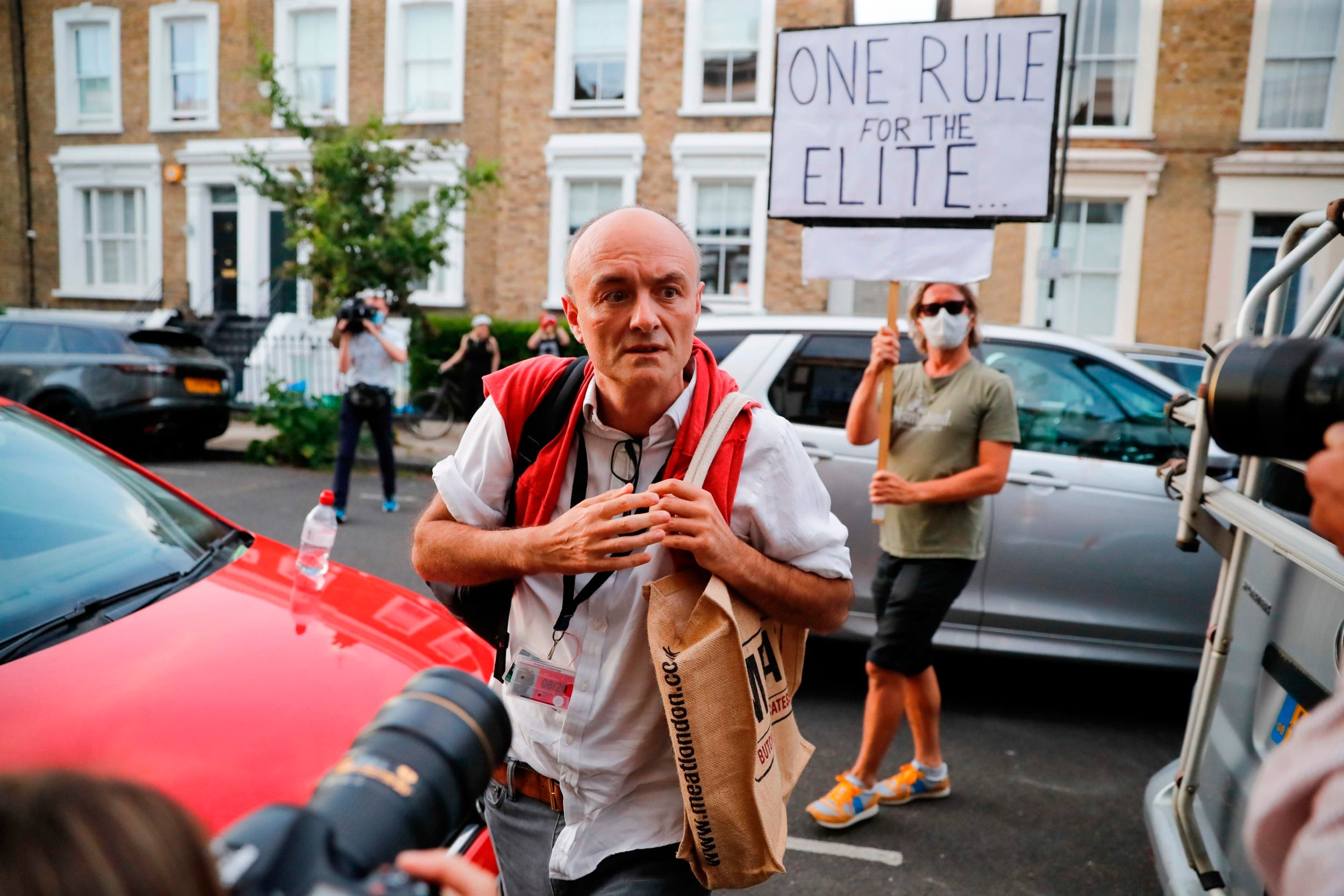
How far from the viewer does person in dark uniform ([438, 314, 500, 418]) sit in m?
12.8

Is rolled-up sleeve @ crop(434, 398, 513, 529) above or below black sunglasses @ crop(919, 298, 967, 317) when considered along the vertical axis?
below

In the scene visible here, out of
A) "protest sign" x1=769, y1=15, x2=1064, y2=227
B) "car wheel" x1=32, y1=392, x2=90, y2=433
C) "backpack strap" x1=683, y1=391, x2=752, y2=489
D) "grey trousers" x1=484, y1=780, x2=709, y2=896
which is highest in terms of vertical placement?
"protest sign" x1=769, y1=15, x2=1064, y2=227

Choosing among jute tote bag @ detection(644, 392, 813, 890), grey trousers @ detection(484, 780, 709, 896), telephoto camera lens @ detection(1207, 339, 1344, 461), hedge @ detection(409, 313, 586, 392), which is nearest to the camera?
telephoto camera lens @ detection(1207, 339, 1344, 461)

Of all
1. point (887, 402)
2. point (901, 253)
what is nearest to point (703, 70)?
point (901, 253)

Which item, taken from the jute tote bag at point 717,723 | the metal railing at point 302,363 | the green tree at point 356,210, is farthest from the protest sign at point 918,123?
the metal railing at point 302,363

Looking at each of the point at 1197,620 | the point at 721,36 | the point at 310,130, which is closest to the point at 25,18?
Answer: the point at 310,130

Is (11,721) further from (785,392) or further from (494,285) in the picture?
(494,285)

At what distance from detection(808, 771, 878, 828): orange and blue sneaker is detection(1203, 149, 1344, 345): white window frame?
13262 millimetres

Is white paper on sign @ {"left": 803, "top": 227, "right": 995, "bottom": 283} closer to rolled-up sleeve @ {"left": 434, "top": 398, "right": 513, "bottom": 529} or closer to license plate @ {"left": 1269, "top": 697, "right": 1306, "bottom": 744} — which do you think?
license plate @ {"left": 1269, "top": 697, "right": 1306, "bottom": 744}

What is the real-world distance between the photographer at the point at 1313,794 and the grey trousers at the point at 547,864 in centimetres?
98

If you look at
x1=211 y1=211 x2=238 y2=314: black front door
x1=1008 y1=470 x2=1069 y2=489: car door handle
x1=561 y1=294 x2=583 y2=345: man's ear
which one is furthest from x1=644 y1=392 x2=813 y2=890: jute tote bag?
x1=211 y1=211 x2=238 y2=314: black front door

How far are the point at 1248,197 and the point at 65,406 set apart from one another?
625 inches

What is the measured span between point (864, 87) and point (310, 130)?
10712mm

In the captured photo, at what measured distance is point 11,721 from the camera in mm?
1987
